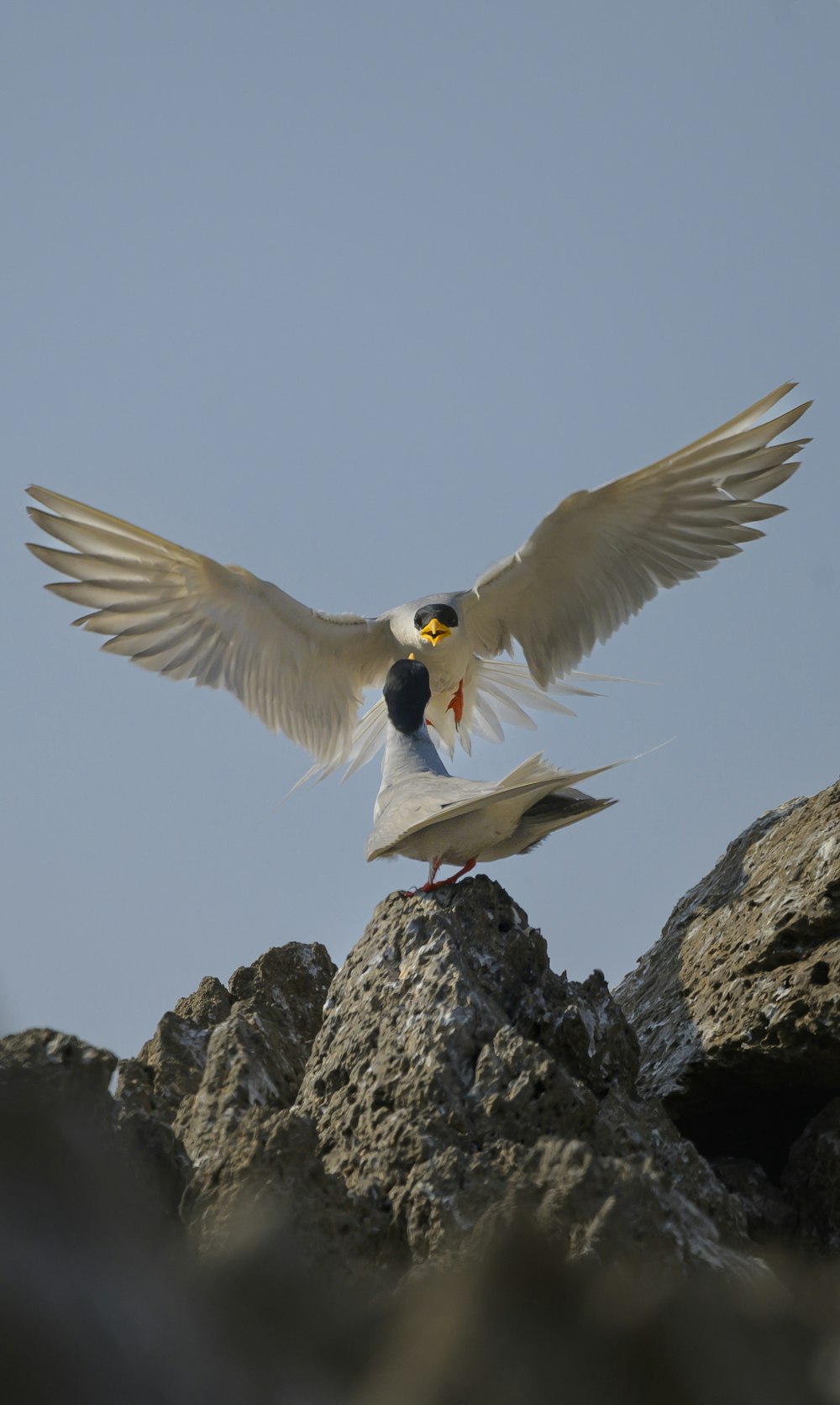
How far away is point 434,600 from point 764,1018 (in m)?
3.82

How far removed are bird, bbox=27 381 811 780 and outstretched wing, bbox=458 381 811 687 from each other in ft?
0.03

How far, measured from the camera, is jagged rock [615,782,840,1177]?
5852 millimetres

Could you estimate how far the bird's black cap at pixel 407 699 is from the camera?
7.26 m

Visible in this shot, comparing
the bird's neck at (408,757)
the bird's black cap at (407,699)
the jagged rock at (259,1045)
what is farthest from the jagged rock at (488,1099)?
the bird's black cap at (407,699)

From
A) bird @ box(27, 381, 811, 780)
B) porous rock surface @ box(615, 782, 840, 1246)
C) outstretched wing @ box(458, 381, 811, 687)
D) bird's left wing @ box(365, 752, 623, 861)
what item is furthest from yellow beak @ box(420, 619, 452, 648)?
porous rock surface @ box(615, 782, 840, 1246)

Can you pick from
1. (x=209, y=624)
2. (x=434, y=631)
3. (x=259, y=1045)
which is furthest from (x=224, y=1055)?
(x=209, y=624)

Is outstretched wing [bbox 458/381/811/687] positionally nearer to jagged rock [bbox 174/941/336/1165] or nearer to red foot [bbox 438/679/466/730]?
red foot [bbox 438/679/466/730]

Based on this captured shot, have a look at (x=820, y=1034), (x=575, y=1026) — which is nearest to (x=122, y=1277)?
(x=575, y=1026)

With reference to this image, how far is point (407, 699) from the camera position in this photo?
7.25 metres

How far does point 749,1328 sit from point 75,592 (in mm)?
6184

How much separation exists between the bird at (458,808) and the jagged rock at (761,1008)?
828 mm

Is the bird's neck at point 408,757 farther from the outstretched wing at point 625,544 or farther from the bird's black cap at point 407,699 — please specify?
the outstretched wing at point 625,544

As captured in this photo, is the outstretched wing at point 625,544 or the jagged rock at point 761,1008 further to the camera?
the outstretched wing at point 625,544

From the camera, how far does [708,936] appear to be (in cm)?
692
